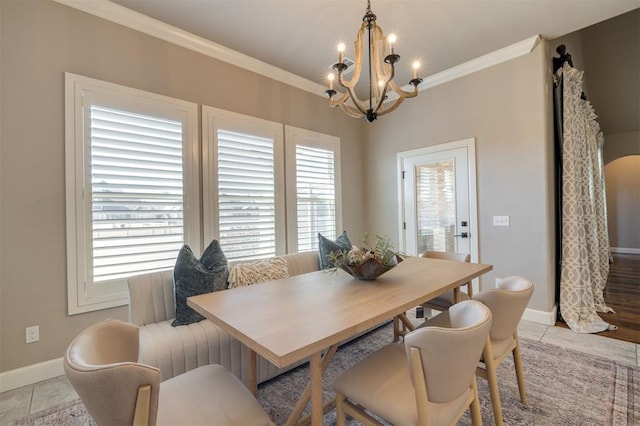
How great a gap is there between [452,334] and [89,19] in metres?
3.45

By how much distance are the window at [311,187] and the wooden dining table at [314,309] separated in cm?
181

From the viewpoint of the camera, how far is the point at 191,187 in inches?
113

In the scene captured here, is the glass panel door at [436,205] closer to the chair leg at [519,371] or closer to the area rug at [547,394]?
the area rug at [547,394]

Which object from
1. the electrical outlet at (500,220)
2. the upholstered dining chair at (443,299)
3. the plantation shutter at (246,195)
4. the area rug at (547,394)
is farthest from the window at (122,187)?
the electrical outlet at (500,220)

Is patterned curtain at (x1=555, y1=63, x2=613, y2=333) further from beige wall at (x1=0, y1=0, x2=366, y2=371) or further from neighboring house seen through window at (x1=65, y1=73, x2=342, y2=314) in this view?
beige wall at (x1=0, y1=0, x2=366, y2=371)

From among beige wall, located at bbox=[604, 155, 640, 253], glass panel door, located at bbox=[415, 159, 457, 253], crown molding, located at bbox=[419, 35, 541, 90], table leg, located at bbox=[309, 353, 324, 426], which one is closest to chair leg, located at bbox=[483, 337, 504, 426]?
table leg, located at bbox=[309, 353, 324, 426]

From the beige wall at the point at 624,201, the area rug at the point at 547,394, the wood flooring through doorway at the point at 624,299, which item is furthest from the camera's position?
the beige wall at the point at 624,201

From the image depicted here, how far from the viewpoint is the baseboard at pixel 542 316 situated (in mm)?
2990

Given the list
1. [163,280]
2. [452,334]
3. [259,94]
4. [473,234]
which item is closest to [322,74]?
[259,94]

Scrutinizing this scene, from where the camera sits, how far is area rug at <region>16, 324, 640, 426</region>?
1.70m

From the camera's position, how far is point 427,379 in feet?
3.19

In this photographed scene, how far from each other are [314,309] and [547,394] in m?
1.82

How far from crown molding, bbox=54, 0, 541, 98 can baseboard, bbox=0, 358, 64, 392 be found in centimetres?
284

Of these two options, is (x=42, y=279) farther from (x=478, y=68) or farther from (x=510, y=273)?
(x=478, y=68)
